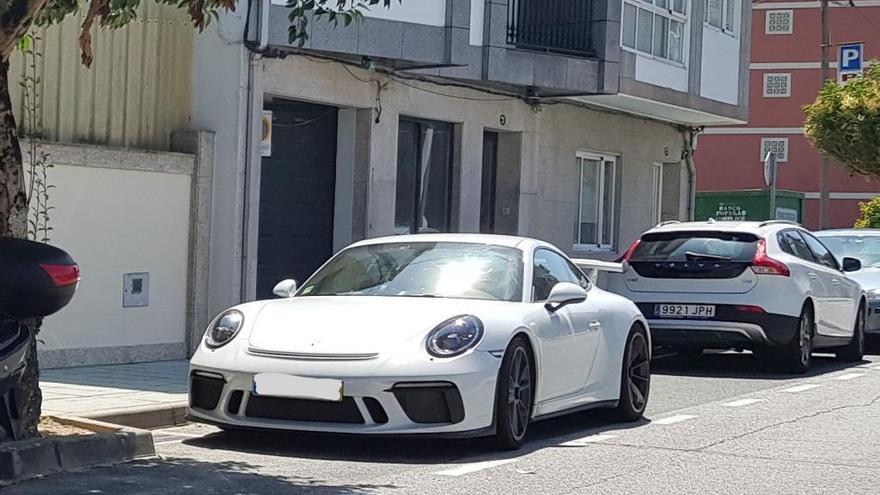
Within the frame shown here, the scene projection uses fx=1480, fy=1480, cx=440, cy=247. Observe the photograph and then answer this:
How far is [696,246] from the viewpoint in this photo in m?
14.7

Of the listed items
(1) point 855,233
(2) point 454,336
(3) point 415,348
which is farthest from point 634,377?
(1) point 855,233

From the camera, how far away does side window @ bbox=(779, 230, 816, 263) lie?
15.0 metres

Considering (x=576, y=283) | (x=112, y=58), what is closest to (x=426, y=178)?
(x=112, y=58)

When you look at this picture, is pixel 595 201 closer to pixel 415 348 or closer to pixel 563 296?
pixel 563 296

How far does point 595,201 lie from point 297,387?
46.5ft

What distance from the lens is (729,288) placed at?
567 inches

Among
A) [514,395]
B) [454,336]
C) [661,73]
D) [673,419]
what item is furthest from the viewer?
[661,73]

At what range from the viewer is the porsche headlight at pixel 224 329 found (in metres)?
8.84

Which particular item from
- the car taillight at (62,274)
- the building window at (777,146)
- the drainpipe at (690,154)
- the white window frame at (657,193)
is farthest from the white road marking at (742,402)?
the building window at (777,146)

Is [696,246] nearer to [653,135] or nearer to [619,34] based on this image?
[619,34]

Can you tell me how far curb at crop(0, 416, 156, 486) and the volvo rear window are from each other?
753 cm

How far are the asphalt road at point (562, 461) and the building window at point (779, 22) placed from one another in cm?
4964

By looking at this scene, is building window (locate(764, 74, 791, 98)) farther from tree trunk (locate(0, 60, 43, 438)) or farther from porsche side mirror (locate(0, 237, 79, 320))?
porsche side mirror (locate(0, 237, 79, 320))

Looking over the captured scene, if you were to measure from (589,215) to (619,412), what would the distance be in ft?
38.2
